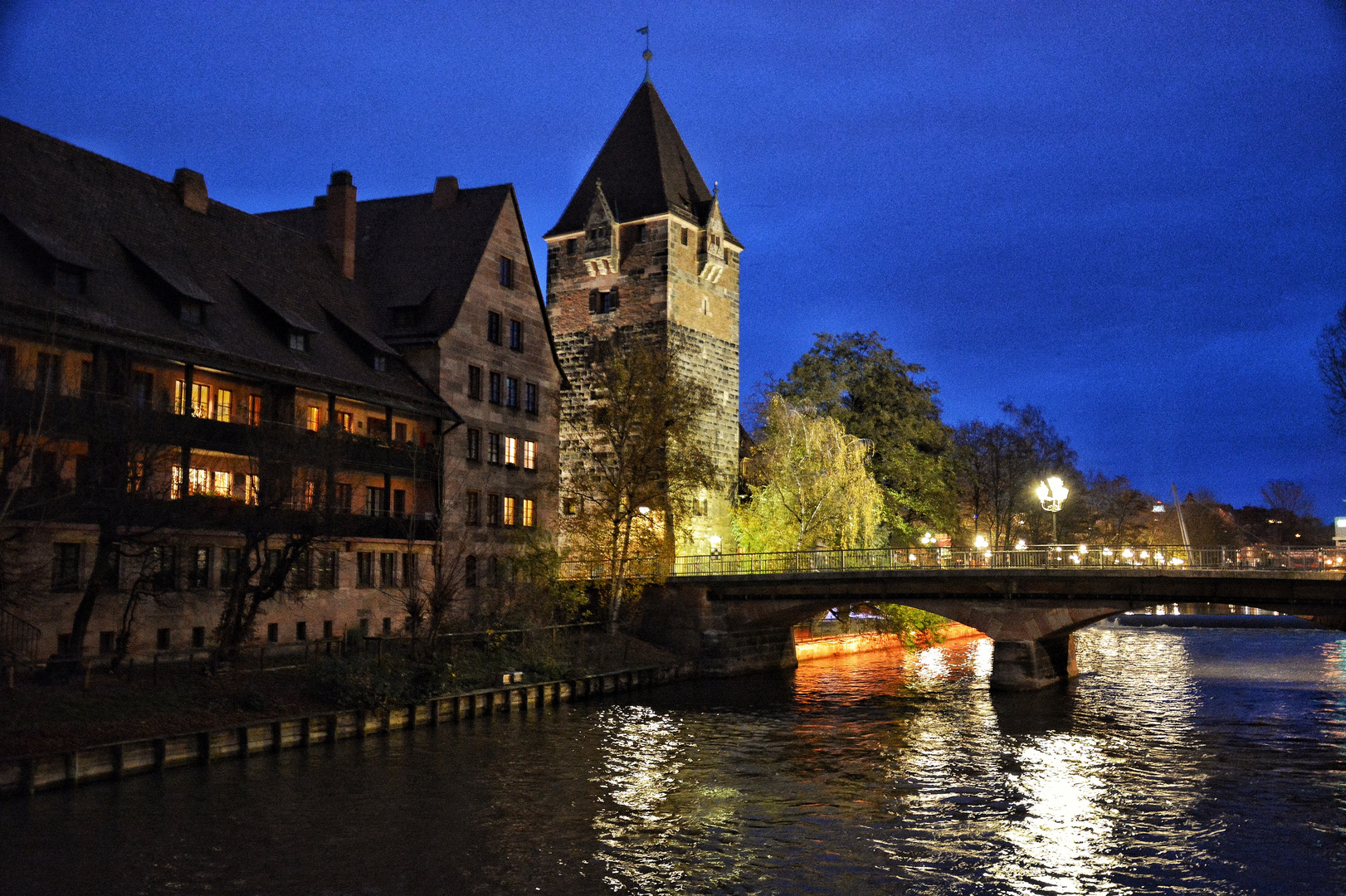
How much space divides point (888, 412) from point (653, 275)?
51.3 feet

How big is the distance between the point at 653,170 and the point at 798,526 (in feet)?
73.0

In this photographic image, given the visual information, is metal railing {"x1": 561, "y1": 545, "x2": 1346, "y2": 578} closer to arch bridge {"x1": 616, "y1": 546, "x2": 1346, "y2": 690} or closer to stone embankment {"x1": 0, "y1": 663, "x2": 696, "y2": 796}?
arch bridge {"x1": 616, "y1": 546, "x2": 1346, "y2": 690}

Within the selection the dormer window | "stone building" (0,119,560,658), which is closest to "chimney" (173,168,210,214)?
"stone building" (0,119,560,658)

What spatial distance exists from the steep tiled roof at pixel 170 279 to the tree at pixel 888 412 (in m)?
27.4

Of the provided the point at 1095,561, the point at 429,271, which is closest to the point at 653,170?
the point at 429,271

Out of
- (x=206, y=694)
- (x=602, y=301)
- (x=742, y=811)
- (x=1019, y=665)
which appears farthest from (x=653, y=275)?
(x=742, y=811)

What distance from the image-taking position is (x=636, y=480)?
51.8 metres

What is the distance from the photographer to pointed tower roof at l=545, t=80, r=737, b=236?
223ft

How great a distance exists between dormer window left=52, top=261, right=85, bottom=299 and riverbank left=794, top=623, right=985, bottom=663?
36236 millimetres

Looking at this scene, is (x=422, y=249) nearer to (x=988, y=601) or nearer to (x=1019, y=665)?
(x=988, y=601)

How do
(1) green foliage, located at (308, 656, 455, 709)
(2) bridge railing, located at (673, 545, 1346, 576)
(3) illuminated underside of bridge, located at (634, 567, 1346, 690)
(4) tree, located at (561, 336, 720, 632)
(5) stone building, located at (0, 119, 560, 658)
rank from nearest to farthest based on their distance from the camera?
(5) stone building, located at (0, 119, 560, 658), (1) green foliage, located at (308, 656, 455, 709), (2) bridge railing, located at (673, 545, 1346, 576), (3) illuminated underside of bridge, located at (634, 567, 1346, 690), (4) tree, located at (561, 336, 720, 632)

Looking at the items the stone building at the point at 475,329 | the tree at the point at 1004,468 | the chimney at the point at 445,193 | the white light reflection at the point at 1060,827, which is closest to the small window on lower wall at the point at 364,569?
the stone building at the point at 475,329

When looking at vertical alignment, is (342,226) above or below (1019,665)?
above

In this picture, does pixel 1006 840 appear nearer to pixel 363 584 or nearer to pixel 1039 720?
pixel 1039 720
